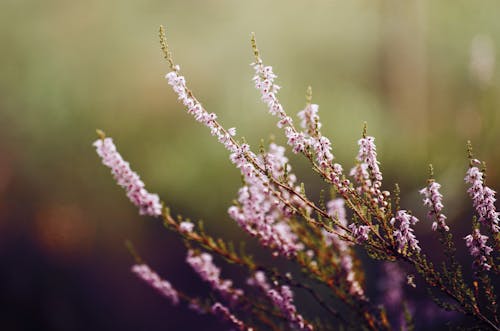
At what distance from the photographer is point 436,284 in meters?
1.17

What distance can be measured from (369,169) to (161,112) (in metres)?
2.23

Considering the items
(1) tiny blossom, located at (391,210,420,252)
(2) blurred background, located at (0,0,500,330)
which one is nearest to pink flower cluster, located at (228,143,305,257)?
(1) tiny blossom, located at (391,210,420,252)

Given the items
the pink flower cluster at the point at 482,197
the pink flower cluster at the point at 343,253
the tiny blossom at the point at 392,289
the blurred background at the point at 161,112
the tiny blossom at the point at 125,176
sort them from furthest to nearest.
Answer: the blurred background at the point at 161,112
the tiny blossom at the point at 392,289
the pink flower cluster at the point at 343,253
the tiny blossom at the point at 125,176
the pink flower cluster at the point at 482,197

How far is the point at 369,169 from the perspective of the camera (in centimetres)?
120

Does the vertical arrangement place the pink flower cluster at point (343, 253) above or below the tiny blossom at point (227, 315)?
above

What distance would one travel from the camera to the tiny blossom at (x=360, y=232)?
1137mm

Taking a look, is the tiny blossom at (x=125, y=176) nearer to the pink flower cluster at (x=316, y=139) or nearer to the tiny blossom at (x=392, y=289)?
the pink flower cluster at (x=316, y=139)

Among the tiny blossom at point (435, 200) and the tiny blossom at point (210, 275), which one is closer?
the tiny blossom at point (435, 200)

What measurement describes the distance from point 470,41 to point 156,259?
2.52 metres

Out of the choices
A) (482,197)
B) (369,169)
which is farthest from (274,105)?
(482,197)

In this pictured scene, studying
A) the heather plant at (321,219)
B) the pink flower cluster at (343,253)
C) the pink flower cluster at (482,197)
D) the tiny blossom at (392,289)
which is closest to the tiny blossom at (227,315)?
the heather plant at (321,219)

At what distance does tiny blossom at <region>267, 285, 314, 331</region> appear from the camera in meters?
1.42

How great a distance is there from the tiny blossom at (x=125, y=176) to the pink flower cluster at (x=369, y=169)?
56cm

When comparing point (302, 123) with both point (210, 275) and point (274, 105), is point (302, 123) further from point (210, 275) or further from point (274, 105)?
point (210, 275)
